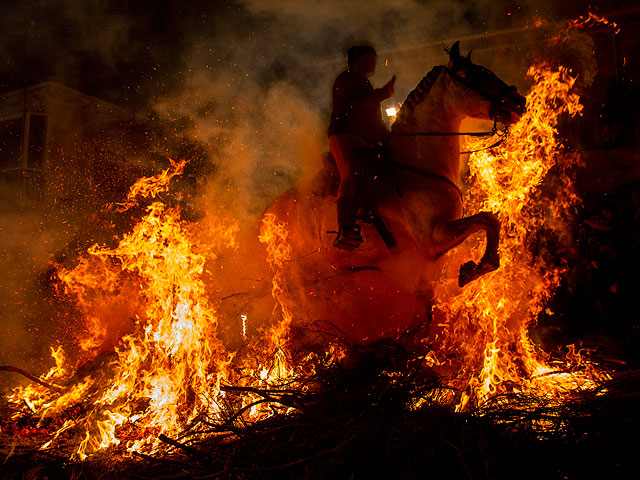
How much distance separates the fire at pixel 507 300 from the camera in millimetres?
4773

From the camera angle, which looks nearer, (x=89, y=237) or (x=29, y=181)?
(x=89, y=237)

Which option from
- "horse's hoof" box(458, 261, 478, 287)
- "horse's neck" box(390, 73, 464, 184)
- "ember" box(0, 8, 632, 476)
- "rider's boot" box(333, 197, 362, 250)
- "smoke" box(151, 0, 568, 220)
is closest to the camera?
"ember" box(0, 8, 632, 476)

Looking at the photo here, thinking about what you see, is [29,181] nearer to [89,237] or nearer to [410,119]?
[89,237]

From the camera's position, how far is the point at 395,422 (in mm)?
3484

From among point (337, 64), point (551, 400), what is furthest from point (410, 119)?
point (337, 64)

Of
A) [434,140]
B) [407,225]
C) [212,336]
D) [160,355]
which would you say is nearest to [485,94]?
[434,140]

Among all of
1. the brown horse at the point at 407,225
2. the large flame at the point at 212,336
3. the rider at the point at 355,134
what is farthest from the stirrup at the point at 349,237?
the large flame at the point at 212,336

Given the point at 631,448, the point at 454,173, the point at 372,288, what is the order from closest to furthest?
the point at 631,448
the point at 454,173
the point at 372,288

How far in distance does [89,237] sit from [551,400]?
380 inches

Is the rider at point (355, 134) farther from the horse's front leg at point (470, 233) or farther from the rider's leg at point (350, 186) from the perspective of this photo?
the horse's front leg at point (470, 233)

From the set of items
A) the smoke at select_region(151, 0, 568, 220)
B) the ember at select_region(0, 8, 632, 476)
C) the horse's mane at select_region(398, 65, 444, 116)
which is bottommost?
the ember at select_region(0, 8, 632, 476)

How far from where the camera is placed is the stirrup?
15.4 ft

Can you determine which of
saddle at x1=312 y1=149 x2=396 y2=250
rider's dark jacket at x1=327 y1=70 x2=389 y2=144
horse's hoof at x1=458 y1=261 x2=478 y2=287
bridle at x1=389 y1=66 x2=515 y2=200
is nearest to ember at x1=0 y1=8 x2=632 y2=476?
bridle at x1=389 y1=66 x2=515 y2=200

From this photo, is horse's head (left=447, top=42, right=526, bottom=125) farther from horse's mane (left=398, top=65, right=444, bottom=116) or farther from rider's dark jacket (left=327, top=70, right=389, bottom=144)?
rider's dark jacket (left=327, top=70, right=389, bottom=144)
